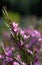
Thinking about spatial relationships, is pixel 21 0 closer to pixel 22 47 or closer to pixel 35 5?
pixel 35 5

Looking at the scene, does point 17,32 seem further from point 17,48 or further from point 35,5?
point 35,5

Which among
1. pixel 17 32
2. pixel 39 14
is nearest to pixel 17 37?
pixel 17 32

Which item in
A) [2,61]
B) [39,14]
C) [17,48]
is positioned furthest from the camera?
[39,14]

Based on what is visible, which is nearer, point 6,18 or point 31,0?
point 6,18

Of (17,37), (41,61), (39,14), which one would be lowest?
(39,14)

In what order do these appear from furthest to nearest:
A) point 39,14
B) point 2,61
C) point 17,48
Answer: point 39,14, point 17,48, point 2,61

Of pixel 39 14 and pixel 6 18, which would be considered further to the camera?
pixel 39 14

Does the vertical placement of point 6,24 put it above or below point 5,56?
above

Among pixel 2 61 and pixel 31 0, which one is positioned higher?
pixel 2 61

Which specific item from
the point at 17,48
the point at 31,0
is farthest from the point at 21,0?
the point at 17,48
